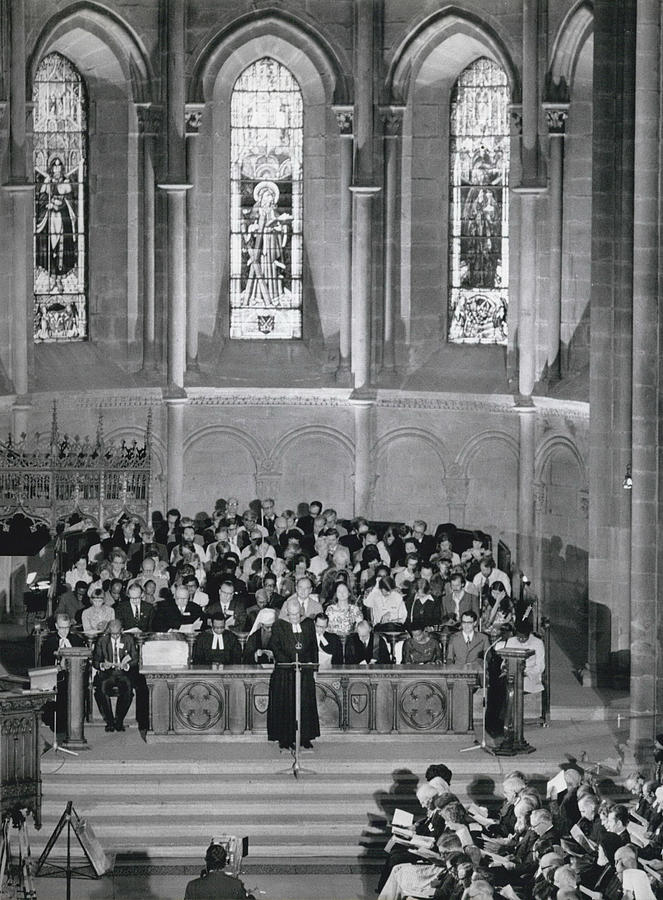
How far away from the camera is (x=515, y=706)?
26516 mm

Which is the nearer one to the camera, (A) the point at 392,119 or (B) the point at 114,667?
(B) the point at 114,667

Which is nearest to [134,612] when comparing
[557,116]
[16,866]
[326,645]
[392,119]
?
[326,645]

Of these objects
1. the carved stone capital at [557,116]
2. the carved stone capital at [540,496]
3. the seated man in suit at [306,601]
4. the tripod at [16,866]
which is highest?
the carved stone capital at [557,116]

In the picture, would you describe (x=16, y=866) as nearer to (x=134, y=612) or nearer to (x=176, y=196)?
(x=134, y=612)

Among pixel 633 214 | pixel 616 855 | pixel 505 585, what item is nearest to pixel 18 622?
pixel 505 585

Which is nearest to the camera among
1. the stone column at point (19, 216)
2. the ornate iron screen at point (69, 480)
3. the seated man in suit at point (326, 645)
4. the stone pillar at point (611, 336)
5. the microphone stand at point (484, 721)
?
the microphone stand at point (484, 721)

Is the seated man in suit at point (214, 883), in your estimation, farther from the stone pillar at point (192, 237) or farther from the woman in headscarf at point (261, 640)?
the stone pillar at point (192, 237)

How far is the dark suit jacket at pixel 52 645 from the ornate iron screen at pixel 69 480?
430 cm

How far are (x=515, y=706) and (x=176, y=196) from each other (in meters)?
14.2

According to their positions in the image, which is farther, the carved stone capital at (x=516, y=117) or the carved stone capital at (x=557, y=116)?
the carved stone capital at (x=516, y=117)

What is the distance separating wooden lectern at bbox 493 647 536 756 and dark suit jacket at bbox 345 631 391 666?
5.72 feet

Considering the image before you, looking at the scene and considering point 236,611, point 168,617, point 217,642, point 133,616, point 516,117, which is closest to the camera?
point 217,642

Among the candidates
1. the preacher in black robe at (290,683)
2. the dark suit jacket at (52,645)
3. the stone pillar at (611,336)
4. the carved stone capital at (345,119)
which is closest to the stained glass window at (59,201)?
the carved stone capital at (345,119)

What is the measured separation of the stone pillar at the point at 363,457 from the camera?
38250 millimetres
